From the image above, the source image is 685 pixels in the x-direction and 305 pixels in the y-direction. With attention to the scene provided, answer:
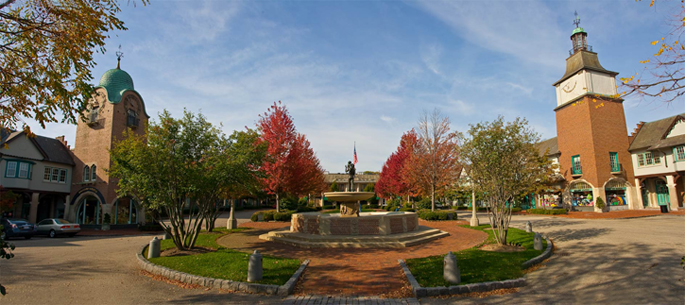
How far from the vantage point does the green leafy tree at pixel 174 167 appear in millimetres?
11367

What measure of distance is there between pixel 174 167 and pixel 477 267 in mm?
10608

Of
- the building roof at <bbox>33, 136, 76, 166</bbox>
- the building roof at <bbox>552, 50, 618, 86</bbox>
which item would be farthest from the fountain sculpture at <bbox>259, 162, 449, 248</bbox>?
the building roof at <bbox>552, 50, 618, 86</bbox>

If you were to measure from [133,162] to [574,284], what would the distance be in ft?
44.4

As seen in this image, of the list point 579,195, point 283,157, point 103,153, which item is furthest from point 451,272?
point 579,195

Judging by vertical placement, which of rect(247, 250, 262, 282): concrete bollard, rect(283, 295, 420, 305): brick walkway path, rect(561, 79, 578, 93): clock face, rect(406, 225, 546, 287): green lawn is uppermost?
rect(561, 79, 578, 93): clock face

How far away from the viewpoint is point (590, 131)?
1222 inches

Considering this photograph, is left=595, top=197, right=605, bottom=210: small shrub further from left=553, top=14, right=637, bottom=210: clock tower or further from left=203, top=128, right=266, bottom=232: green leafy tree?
left=203, top=128, right=266, bottom=232: green leafy tree

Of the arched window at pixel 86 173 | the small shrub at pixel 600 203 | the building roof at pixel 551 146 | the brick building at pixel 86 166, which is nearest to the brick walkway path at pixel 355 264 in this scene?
the brick building at pixel 86 166

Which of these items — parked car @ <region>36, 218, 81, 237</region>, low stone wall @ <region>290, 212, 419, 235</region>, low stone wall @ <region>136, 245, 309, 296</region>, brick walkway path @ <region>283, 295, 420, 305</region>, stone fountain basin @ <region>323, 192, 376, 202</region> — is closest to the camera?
brick walkway path @ <region>283, 295, 420, 305</region>

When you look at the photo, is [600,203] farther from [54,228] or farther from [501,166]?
[54,228]

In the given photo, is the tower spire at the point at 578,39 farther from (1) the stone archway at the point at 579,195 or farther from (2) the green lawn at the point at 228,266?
(2) the green lawn at the point at 228,266

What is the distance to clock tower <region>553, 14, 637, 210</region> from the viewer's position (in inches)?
1219

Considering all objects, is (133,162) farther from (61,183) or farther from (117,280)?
(61,183)

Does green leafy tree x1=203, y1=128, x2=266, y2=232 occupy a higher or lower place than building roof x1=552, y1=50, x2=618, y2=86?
lower
